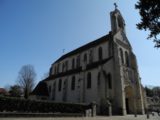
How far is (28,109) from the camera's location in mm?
17859

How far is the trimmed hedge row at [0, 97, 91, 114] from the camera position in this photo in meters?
16.6

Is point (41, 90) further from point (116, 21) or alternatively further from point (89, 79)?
point (116, 21)

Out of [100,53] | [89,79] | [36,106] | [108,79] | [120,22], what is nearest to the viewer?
[36,106]

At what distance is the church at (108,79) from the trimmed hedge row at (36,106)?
6.57 m

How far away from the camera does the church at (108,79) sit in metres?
27.8

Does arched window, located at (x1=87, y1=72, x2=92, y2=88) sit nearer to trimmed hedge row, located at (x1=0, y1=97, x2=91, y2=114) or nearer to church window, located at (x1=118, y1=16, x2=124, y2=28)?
trimmed hedge row, located at (x1=0, y1=97, x2=91, y2=114)

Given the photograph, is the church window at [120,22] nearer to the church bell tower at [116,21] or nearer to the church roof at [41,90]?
the church bell tower at [116,21]

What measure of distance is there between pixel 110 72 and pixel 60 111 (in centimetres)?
1330

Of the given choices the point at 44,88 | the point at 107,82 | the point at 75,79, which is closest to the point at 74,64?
the point at 75,79

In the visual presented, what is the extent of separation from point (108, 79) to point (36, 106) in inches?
607

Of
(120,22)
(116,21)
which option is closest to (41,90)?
(116,21)

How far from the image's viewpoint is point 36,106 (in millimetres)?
18453

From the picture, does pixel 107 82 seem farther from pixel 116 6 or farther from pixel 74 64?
pixel 116 6

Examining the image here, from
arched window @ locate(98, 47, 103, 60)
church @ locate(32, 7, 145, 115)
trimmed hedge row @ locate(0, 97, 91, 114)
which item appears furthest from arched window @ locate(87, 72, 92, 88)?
trimmed hedge row @ locate(0, 97, 91, 114)
